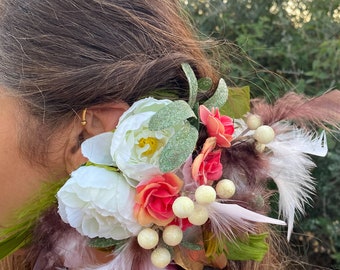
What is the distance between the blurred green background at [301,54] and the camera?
7.30ft

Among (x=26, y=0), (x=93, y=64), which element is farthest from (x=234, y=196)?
(x=26, y=0)

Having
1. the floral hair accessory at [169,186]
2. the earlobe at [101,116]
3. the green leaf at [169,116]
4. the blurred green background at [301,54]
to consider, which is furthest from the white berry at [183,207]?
the blurred green background at [301,54]

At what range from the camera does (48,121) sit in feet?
3.76

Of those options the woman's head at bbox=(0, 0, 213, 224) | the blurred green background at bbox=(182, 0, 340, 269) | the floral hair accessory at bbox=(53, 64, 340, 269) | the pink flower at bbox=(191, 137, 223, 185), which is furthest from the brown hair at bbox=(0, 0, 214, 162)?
the blurred green background at bbox=(182, 0, 340, 269)

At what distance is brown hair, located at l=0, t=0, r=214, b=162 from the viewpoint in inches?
44.6

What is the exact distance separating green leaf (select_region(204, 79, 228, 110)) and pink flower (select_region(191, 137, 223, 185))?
9 centimetres

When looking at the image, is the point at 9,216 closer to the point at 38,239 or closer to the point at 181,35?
the point at 38,239

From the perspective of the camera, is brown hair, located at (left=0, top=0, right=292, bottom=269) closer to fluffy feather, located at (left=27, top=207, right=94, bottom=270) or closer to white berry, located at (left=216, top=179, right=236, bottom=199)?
fluffy feather, located at (left=27, top=207, right=94, bottom=270)

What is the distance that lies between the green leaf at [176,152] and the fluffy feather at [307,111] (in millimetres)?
215

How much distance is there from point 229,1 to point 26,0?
1.47 m

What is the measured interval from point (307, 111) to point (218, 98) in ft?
0.56

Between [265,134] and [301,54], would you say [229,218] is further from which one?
[301,54]

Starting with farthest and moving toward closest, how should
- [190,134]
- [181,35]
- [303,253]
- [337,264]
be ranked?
[303,253] < [337,264] < [181,35] < [190,134]

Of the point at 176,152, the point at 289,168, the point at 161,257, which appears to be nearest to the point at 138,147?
the point at 176,152
